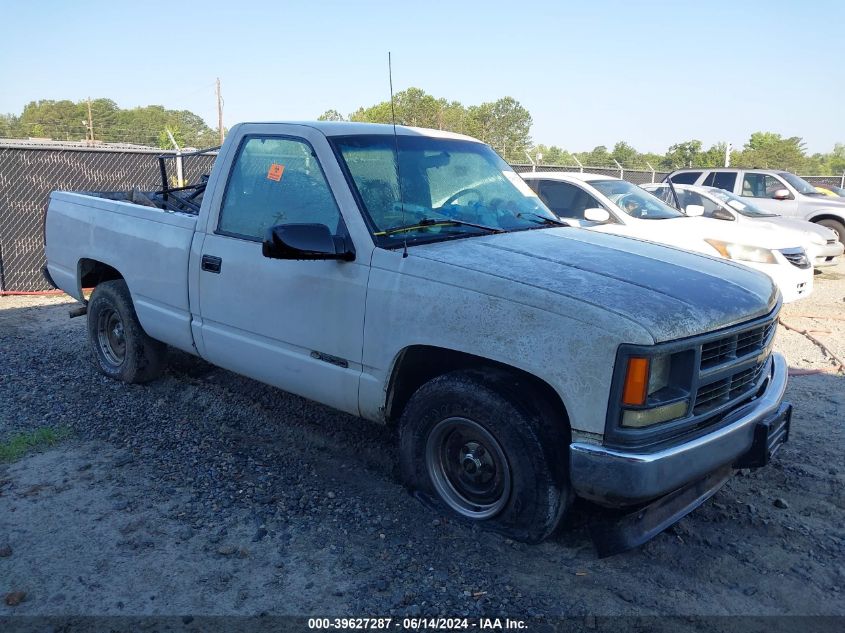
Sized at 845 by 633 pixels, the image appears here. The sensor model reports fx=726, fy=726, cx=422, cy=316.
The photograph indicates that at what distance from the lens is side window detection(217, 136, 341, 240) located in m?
4.12

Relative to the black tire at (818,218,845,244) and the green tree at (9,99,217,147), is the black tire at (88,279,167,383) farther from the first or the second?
the green tree at (9,99,217,147)

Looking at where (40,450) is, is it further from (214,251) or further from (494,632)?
(494,632)

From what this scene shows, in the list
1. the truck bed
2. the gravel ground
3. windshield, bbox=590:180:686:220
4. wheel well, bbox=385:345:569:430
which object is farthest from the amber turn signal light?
windshield, bbox=590:180:686:220

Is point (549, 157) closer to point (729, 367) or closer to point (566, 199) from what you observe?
point (566, 199)

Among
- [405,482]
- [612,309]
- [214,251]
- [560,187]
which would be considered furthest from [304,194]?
[560,187]

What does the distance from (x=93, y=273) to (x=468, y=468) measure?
3.99 metres

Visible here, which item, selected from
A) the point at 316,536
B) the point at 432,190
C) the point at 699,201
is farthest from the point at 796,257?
the point at 316,536

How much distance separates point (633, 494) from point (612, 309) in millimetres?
764

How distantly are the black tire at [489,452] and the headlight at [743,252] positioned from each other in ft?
20.6

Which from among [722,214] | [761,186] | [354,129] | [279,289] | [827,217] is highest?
[354,129]

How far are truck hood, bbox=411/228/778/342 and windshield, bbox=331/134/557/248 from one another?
0.66ft

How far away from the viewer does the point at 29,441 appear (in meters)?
4.72

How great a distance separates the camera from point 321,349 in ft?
13.1

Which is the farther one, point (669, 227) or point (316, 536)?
point (669, 227)
